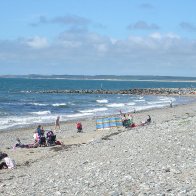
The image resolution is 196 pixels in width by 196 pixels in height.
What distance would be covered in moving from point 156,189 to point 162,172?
5.94 feet

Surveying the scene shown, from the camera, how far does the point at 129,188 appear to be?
11.1m

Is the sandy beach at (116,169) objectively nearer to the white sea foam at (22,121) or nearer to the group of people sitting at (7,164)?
the group of people sitting at (7,164)

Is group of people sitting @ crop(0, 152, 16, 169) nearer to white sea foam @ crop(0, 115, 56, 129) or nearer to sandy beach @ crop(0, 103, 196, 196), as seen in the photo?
sandy beach @ crop(0, 103, 196, 196)

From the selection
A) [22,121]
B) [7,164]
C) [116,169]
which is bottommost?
[22,121]

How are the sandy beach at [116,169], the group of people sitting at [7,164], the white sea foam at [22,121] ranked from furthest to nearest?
the white sea foam at [22,121]
the group of people sitting at [7,164]
the sandy beach at [116,169]

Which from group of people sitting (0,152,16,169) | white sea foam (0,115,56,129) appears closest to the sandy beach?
group of people sitting (0,152,16,169)

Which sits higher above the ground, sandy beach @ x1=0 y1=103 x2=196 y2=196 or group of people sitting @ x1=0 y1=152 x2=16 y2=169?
sandy beach @ x1=0 y1=103 x2=196 y2=196

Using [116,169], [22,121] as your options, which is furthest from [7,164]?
[22,121]

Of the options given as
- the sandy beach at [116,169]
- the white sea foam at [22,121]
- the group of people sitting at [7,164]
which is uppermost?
the sandy beach at [116,169]

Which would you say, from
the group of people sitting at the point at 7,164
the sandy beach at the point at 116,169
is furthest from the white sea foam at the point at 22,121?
the group of people sitting at the point at 7,164

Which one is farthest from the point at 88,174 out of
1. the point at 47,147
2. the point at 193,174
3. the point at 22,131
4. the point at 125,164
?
the point at 22,131

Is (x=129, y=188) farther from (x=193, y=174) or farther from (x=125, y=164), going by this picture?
(x=125, y=164)

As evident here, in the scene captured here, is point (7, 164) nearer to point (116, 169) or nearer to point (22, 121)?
point (116, 169)

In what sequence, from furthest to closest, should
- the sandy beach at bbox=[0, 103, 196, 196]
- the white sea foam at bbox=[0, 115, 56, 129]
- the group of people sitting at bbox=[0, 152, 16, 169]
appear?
the white sea foam at bbox=[0, 115, 56, 129] → the group of people sitting at bbox=[0, 152, 16, 169] → the sandy beach at bbox=[0, 103, 196, 196]
